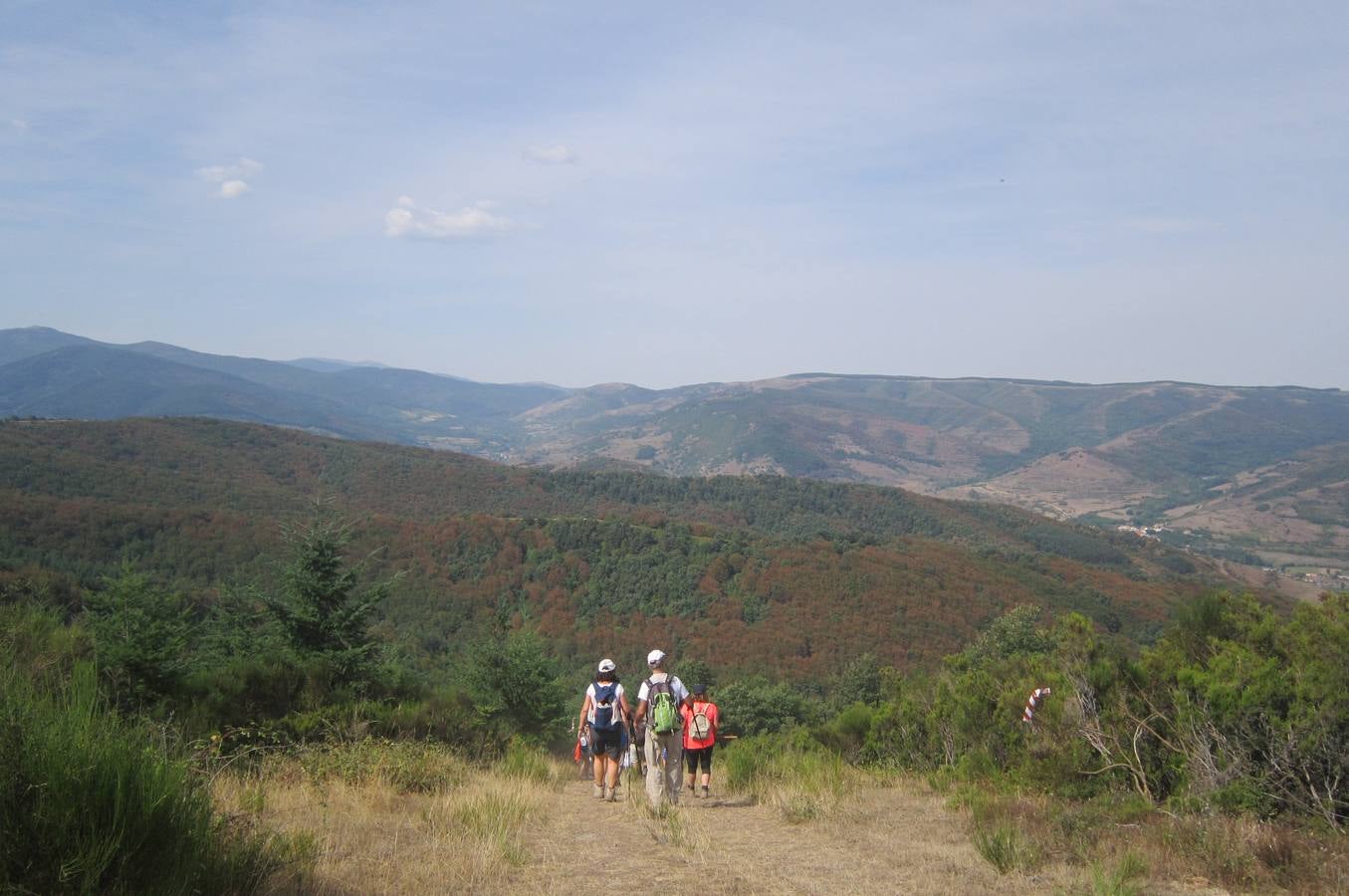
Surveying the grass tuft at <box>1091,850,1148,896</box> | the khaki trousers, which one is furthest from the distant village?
the grass tuft at <box>1091,850,1148,896</box>

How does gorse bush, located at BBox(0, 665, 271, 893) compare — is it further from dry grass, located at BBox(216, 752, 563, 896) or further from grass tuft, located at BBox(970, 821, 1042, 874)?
grass tuft, located at BBox(970, 821, 1042, 874)

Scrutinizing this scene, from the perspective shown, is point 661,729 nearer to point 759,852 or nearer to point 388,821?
point 759,852

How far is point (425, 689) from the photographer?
14477mm

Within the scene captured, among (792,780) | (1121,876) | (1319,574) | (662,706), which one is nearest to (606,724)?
(662,706)

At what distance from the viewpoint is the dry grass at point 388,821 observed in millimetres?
4863

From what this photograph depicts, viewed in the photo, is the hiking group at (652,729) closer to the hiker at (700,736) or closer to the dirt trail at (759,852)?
the hiker at (700,736)

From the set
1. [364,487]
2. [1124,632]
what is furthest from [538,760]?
[364,487]

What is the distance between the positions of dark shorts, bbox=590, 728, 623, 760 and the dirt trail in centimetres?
63

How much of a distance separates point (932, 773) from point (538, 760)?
537 cm

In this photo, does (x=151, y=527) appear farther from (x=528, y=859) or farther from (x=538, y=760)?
(x=528, y=859)

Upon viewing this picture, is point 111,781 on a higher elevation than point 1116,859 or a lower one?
higher

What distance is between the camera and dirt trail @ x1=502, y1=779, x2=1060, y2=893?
546 centimetres

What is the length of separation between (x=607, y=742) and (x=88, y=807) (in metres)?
6.98

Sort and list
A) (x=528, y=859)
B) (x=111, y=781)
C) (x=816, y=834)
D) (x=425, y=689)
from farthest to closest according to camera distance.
A: (x=425, y=689) < (x=816, y=834) < (x=528, y=859) < (x=111, y=781)
